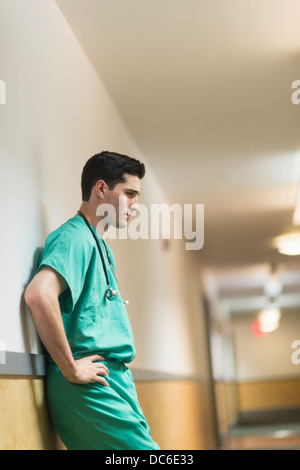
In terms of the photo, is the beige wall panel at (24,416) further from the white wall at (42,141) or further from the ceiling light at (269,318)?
the ceiling light at (269,318)

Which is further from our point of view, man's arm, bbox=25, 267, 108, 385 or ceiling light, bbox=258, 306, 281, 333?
ceiling light, bbox=258, 306, 281, 333

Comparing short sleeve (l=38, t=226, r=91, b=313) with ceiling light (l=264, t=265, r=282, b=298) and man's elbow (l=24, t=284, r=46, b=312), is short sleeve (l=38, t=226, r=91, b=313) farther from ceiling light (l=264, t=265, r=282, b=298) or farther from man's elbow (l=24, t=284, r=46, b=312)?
ceiling light (l=264, t=265, r=282, b=298)

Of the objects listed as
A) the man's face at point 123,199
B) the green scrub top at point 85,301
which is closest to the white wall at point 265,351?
the man's face at point 123,199

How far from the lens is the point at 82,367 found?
2.21 m

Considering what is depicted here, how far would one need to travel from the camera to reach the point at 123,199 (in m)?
2.53

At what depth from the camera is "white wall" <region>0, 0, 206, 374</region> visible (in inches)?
88.7

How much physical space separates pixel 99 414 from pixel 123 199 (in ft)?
2.67

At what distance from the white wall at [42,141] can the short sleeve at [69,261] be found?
14 cm

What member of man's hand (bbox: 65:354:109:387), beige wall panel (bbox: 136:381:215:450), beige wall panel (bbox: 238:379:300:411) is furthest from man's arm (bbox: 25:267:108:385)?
beige wall panel (bbox: 238:379:300:411)

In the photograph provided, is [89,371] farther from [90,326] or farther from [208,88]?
[208,88]

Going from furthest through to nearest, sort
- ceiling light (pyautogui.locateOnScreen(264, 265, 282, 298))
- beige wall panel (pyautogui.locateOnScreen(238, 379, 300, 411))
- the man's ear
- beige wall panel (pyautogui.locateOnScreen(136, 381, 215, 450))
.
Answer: beige wall panel (pyautogui.locateOnScreen(238, 379, 300, 411)), ceiling light (pyautogui.locateOnScreen(264, 265, 282, 298)), beige wall panel (pyautogui.locateOnScreen(136, 381, 215, 450)), the man's ear

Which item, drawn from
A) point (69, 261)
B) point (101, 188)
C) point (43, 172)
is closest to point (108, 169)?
point (101, 188)

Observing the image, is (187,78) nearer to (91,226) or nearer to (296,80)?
(296,80)
